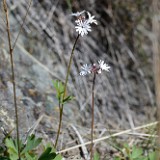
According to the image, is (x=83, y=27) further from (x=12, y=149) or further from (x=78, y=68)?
(x=78, y=68)

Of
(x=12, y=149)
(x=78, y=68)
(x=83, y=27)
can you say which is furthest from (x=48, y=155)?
(x=78, y=68)

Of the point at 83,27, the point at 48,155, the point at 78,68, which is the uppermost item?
the point at 78,68

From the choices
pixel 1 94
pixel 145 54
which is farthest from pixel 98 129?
pixel 145 54

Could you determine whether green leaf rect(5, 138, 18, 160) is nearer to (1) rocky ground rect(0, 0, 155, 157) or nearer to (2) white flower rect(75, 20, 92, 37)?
(1) rocky ground rect(0, 0, 155, 157)

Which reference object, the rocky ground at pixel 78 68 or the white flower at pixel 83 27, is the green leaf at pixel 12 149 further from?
the white flower at pixel 83 27

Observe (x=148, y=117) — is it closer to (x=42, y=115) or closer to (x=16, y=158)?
(x=42, y=115)

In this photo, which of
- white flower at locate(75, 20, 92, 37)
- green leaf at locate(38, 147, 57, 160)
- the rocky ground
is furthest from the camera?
the rocky ground

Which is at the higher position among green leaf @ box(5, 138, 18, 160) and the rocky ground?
Result: the rocky ground

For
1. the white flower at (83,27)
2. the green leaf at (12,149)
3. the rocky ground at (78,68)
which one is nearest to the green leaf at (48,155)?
the green leaf at (12,149)

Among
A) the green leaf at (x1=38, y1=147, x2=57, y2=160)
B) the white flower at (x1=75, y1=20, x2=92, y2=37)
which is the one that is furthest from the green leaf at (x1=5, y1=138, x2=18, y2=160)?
the white flower at (x1=75, y1=20, x2=92, y2=37)

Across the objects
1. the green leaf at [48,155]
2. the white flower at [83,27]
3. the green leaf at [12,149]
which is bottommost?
the green leaf at [48,155]

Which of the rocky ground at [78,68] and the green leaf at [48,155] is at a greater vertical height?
the rocky ground at [78,68]
